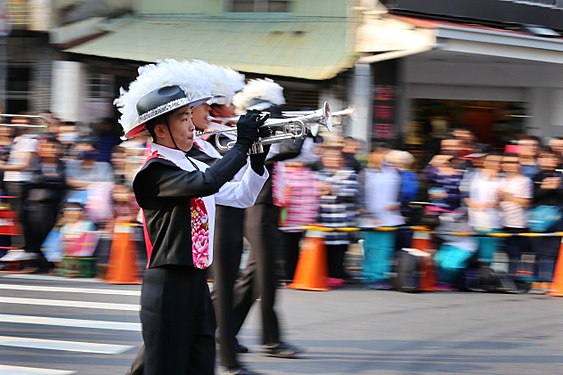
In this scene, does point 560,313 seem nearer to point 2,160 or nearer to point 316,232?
point 316,232

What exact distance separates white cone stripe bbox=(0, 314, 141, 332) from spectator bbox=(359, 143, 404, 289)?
11.1 ft

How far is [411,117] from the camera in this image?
16.8 metres

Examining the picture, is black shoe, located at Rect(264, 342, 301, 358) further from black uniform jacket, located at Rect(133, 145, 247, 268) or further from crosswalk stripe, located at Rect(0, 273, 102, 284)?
crosswalk stripe, located at Rect(0, 273, 102, 284)

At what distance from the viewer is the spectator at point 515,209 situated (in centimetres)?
1108

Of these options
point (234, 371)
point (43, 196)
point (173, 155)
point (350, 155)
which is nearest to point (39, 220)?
point (43, 196)

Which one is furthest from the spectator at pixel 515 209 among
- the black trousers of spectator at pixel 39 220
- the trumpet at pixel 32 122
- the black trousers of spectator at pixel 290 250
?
the trumpet at pixel 32 122

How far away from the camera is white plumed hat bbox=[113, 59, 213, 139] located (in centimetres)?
446

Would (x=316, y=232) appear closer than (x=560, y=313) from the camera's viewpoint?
No

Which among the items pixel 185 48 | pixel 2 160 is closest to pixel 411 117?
pixel 185 48

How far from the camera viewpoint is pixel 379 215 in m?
11.2

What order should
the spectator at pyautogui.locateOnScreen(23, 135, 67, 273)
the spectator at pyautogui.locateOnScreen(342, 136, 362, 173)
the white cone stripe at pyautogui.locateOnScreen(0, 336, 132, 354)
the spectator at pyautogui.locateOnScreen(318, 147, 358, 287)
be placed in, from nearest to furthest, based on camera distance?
the white cone stripe at pyautogui.locateOnScreen(0, 336, 132, 354)
the spectator at pyautogui.locateOnScreen(318, 147, 358, 287)
the spectator at pyautogui.locateOnScreen(342, 136, 362, 173)
the spectator at pyautogui.locateOnScreen(23, 135, 67, 273)

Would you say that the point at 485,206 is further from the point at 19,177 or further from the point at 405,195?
the point at 19,177

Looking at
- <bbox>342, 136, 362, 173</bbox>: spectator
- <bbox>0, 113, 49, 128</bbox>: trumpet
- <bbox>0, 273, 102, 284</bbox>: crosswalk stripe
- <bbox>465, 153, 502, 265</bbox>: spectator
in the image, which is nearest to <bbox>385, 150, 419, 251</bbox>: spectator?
<bbox>342, 136, 362, 173</bbox>: spectator

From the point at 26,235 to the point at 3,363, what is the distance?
4.73 meters
